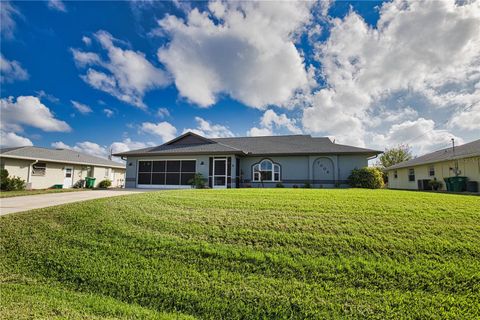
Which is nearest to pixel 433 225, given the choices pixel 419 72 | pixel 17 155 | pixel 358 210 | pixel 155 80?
pixel 358 210

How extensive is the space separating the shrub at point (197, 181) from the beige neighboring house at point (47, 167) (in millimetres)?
13132

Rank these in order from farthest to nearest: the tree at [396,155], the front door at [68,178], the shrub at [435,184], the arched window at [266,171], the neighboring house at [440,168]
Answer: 1. the tree at [396,155]
2. the front door at [68,178]
3. the shrub at [435,184]
4. the arched window at [266,171]
5. the neighboring house at [440,168]

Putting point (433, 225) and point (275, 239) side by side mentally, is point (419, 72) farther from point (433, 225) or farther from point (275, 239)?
point (275, 239)

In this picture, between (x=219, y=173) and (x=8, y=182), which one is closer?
(x=8, y=182)

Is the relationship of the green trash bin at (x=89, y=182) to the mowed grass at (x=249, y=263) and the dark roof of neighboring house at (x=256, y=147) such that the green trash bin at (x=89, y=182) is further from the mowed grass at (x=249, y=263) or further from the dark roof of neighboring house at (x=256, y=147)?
the mowed grass at (x=249, y=263)

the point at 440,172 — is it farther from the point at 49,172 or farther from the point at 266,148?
the point at 49,172

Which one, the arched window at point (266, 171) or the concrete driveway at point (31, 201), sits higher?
the arched window at point (266, 171)

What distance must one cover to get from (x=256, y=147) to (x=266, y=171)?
7.81ft

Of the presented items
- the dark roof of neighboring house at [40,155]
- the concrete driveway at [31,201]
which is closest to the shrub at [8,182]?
the dark roof of neighboring house at [40,155]

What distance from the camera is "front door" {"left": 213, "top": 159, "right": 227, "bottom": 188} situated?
52.1 ft

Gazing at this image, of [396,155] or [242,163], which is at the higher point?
[396,155]

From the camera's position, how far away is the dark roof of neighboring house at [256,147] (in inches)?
617

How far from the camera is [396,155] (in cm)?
4062

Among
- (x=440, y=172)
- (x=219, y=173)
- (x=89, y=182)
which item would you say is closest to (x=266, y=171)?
(x=219, y=173)
